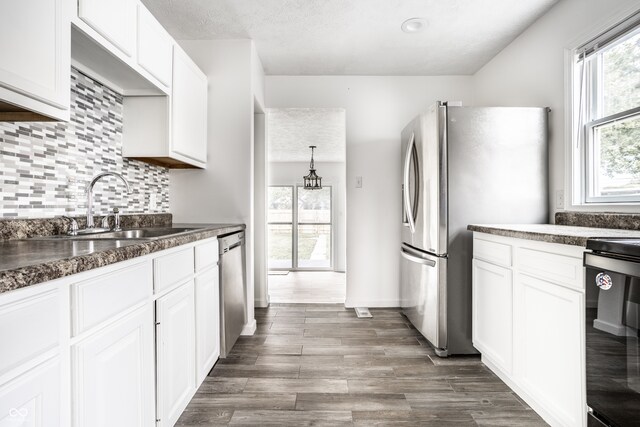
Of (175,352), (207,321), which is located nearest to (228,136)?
(207,321)

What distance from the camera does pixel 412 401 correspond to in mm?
1813

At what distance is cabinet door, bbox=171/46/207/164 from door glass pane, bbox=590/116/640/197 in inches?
107

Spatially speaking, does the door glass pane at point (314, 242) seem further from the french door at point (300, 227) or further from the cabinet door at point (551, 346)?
the cabinet door at point (551, 346)

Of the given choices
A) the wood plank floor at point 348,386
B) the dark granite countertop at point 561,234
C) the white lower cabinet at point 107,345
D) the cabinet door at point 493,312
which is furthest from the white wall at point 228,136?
the dark granite countertop at point 561,234

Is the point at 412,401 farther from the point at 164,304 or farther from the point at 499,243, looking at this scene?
the point at 164,304

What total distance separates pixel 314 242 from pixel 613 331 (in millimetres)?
6281

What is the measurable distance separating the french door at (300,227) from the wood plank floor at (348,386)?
4447 mm

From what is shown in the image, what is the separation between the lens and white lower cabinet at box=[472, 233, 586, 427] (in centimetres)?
139

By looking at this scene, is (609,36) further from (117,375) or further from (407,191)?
(117,375)

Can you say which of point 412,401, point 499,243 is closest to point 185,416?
point 412,401

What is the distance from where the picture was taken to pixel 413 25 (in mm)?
2643

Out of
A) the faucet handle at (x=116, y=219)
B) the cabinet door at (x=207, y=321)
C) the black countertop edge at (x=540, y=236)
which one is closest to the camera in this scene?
the black countertop edge at (x=540, y=236)

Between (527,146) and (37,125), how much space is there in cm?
288

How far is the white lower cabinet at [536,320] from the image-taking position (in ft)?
4.58
